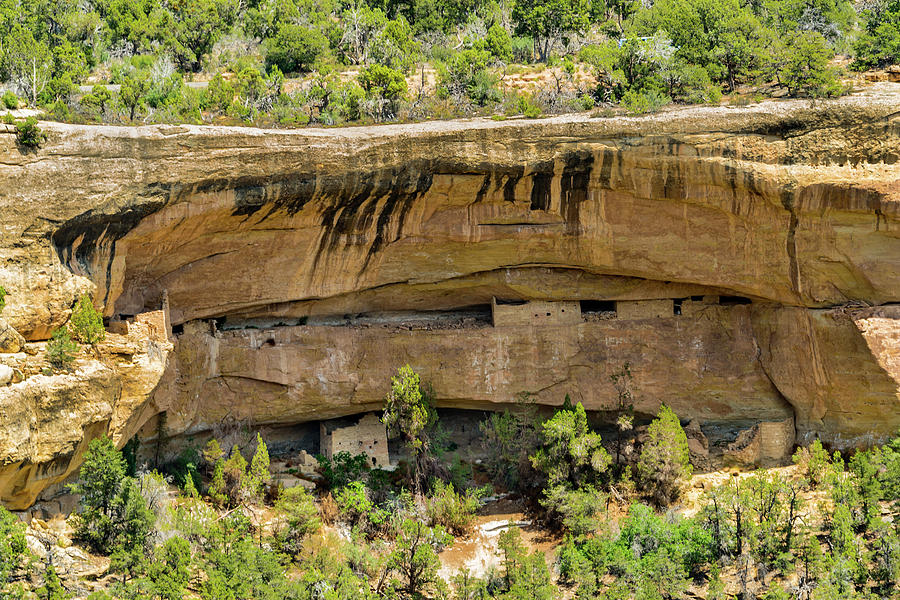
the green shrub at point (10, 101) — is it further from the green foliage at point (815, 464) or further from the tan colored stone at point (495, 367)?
the green foliage at point (815, 464)

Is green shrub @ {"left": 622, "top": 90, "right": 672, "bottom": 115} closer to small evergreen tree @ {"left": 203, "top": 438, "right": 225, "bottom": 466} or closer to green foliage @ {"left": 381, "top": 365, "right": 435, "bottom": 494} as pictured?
green foliage @ {"left": 381, "top": 365, "right": 435, "bottom": 494}

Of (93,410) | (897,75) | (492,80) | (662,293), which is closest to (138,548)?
(93,410)

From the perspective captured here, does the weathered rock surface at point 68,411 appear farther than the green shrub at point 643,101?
No

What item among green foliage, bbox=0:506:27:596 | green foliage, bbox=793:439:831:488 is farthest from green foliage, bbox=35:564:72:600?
green foliage, bbox=793:439:831:488

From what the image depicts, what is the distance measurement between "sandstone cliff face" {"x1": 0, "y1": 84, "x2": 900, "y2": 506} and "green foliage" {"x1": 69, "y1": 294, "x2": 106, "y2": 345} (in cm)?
40

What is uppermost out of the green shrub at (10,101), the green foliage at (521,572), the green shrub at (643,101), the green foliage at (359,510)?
the green shrub at (643,101)

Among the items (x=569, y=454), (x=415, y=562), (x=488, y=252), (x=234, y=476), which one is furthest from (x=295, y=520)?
(x=488, y=252)

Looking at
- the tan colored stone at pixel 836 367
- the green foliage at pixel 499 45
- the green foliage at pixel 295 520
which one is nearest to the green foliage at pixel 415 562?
the green foliage at pixel 295 520

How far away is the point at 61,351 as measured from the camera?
20.5 metres

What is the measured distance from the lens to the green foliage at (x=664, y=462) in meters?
25.4

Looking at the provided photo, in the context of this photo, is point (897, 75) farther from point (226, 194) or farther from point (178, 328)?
point (178, 328)

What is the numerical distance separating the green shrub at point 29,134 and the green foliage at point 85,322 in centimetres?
293

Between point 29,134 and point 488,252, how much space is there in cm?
1025

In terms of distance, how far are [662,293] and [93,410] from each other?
13.3m
